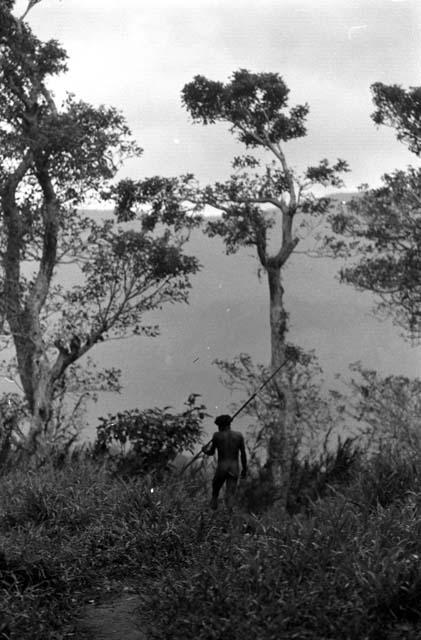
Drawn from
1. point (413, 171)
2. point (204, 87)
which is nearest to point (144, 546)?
point (413, 171)

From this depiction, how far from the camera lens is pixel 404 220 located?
23547mm

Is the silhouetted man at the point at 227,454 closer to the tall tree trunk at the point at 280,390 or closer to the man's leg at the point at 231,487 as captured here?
the man's leg at the point at 231,487

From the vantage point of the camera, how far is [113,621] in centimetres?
754

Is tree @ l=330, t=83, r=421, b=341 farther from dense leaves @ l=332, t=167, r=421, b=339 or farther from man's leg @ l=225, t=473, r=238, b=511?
man's leg @ l=225, t=473, r=238, b=511

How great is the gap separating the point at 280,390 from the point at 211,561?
57.5 ft

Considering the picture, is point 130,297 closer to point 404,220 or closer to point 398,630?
point 404,220

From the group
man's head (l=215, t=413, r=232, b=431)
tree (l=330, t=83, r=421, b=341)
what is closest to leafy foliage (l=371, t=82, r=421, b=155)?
tree (l=330, t=83, r=421, b=341)

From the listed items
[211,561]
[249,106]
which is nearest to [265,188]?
[249,106]

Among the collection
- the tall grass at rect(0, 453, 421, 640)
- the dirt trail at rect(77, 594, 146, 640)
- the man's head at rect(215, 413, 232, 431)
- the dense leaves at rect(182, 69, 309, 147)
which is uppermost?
the dense leaves at rect(182, 69, 309, 147)

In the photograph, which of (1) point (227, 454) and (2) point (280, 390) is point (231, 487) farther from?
(2) point (280, 390)

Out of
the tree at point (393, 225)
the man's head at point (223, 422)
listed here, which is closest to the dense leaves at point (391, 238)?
the tree at point (393, 225)

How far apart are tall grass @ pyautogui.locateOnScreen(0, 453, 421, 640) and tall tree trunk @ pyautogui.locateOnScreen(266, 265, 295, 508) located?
1227 cm

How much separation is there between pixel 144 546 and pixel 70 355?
14.4 meters

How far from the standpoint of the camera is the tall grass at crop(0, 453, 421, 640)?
5.86 meters
